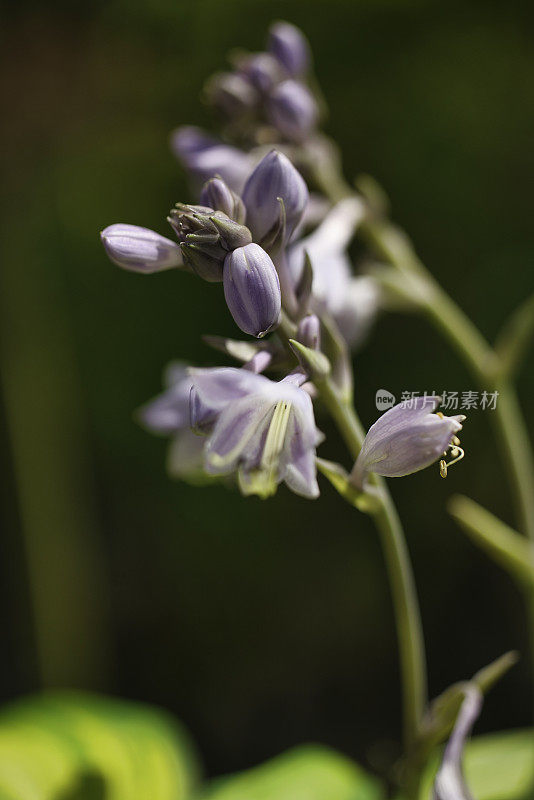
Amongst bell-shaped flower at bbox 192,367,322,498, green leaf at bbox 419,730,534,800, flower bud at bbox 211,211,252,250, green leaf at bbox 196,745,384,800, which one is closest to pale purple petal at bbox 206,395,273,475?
bell-shaped flower at bbox 192,367,322,498

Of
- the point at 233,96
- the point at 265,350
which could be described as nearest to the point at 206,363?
the point at 233,96

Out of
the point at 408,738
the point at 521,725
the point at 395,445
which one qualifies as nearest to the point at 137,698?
the point at 521,725

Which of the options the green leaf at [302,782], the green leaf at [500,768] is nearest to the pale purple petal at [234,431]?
the green leaf at [500,768]

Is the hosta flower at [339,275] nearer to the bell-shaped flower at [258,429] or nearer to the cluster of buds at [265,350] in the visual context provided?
the cluster of buds at [265,350]

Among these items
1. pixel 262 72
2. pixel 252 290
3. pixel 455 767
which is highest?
pixel 262 72

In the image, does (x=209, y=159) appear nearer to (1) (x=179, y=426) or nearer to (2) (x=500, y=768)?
(1) (x=179, y=426)

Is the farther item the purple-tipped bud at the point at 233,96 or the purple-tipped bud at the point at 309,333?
the purple-tipped bud at the point at 233,96
